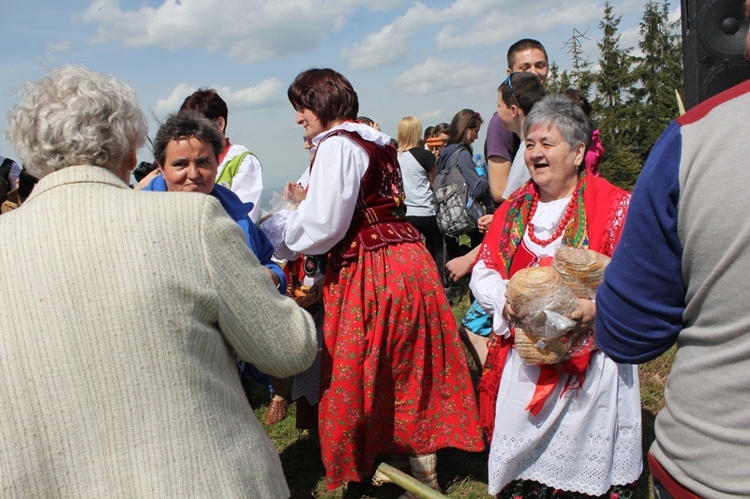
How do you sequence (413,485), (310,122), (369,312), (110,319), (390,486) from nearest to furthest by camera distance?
(413,485) < (110,319) < (369,312) < (310,122) < (390,486)

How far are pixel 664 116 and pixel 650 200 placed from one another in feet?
65.6

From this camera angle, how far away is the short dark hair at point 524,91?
314 centimetres

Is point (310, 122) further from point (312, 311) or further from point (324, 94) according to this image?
point (312, 311)

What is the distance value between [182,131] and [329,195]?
698mm

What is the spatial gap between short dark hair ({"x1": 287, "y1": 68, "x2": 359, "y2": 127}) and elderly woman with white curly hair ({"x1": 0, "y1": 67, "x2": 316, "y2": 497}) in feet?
5.13

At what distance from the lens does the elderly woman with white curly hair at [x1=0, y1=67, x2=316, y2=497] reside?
1341 mm

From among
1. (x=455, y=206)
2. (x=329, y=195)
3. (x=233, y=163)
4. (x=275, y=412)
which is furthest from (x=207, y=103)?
(x=455, y=206)

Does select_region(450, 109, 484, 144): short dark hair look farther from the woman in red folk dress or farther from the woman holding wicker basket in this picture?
the woman holding wicker basket

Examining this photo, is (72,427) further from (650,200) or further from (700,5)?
(700,5)

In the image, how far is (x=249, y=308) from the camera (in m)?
1.54

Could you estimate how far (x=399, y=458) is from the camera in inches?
128

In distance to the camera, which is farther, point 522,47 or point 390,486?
point 522,47

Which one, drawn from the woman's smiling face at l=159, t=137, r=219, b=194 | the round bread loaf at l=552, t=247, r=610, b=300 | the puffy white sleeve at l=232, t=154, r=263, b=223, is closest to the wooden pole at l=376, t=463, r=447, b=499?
the round bread loaf at l=552, t=247, r=610, b=300

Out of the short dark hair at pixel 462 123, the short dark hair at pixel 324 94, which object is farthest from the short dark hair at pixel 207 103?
the short dark hair at pixel 462 123
